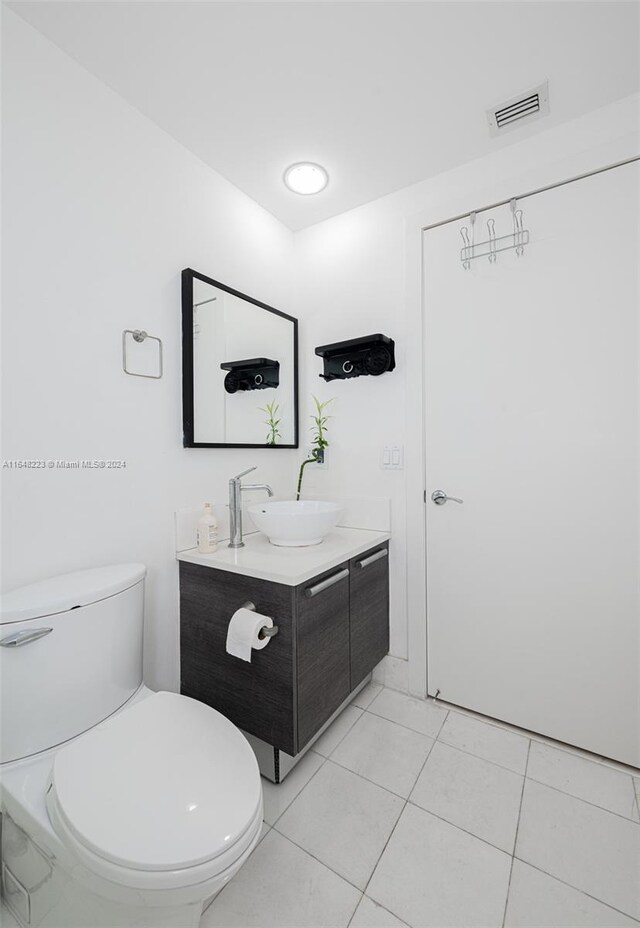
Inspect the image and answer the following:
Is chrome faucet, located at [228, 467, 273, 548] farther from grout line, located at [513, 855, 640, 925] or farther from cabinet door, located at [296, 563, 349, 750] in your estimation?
grout line, located at [513, 855, 640, 925]

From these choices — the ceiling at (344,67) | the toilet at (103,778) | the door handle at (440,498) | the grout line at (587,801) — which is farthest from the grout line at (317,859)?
the ceiling at (344,67)

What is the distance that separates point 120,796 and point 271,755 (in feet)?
2.26

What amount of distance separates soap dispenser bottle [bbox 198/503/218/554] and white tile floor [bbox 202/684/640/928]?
2.80ft

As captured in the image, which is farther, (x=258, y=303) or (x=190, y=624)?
(x=258, y=303)

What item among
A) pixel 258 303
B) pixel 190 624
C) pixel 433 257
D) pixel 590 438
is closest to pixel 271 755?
pixel 190 624

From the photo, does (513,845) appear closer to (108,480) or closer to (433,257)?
(108,480)

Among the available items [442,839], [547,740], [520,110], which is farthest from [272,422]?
[547,740]

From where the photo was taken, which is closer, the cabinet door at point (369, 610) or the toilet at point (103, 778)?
the toilet at point (103, 778)

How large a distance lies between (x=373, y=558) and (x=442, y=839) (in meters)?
0.91

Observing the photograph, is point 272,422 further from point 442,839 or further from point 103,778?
point 442,839

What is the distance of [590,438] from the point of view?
147cm

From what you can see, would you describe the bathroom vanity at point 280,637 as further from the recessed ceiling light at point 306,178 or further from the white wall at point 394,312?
the recessed ceiling light at point 306,178

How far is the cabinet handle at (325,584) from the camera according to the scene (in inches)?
52.0

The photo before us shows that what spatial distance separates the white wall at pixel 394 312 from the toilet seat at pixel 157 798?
42.6 inches
